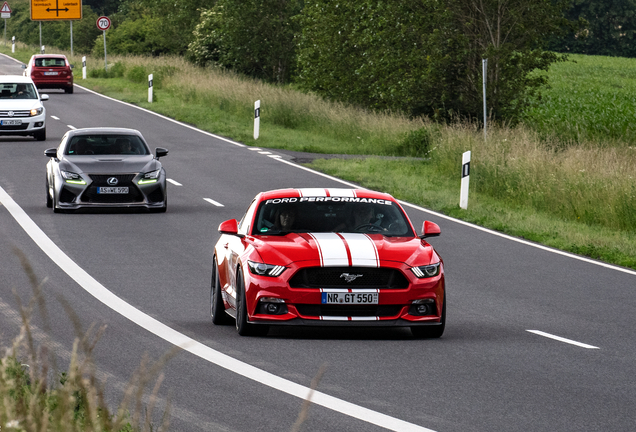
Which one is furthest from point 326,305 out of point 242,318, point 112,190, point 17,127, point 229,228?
point 17,127

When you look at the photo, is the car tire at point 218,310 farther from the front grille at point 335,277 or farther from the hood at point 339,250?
the front grille at point 335,277

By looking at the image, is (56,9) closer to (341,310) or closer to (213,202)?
(213,202)

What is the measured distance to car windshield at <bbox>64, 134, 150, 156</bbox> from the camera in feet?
69.5

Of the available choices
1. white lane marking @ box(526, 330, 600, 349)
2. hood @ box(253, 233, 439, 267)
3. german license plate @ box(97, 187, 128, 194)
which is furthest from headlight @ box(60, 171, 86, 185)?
white lane marking @ box(526, 330, 600, 349)

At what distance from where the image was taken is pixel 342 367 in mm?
9117

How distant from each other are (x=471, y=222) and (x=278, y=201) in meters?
9.79

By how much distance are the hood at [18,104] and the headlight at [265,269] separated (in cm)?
2509

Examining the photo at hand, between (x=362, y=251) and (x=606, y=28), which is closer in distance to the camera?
(x=362, y=251)

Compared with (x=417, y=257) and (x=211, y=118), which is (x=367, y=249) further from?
(x=211, y=118)

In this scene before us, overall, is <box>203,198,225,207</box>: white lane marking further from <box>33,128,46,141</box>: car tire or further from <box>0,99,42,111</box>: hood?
<box>0,99,42,111</box>: hood

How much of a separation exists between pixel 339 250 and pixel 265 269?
0.63 metres

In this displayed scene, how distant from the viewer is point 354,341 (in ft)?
34.2

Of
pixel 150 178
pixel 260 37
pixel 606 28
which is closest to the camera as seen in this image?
pixel 150 178

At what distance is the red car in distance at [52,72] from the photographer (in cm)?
5378
